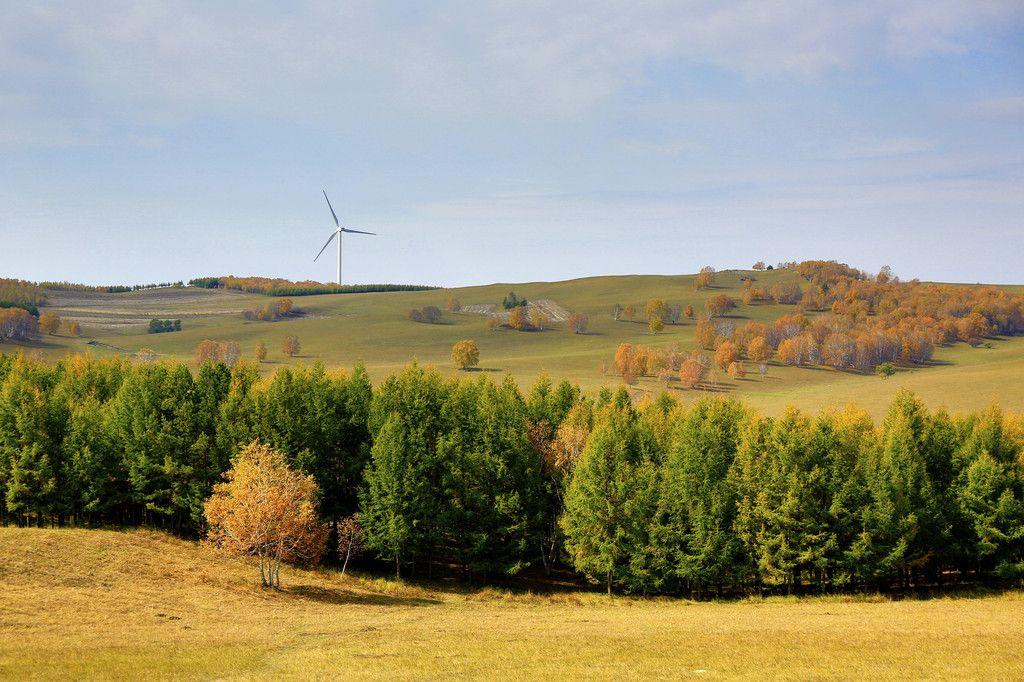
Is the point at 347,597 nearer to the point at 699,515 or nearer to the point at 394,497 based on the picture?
the point at 394,497

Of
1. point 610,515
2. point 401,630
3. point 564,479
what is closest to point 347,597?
point 401,630

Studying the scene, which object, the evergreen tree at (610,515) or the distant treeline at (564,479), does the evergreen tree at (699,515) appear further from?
the evergreen tree at (610,515)

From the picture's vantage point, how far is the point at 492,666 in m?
35.8

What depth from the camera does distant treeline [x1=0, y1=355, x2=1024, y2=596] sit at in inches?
2594

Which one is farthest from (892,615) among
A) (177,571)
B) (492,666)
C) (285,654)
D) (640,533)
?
(177,571)

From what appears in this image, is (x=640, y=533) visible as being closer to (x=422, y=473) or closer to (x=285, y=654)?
(x=422, y=473)

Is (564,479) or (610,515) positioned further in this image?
(564,479)

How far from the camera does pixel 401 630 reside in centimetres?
4434

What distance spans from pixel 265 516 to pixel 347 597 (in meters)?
8.13

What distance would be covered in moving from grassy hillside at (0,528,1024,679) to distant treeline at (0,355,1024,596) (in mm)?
5117

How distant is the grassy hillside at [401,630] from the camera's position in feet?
116

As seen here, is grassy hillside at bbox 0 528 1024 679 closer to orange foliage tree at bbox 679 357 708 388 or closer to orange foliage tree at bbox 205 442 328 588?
orange foliage tree at bbox 205 442 328 588

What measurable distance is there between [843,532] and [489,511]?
28337mm

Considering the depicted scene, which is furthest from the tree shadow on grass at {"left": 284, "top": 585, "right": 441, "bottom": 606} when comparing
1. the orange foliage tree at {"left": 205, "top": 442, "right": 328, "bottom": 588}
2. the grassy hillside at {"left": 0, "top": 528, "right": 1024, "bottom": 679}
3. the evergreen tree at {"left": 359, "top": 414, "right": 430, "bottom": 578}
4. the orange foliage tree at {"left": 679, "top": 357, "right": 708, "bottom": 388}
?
the orange foliage tree at {"left": 679, "top": 357, "right": 708, "bottom": 388}
